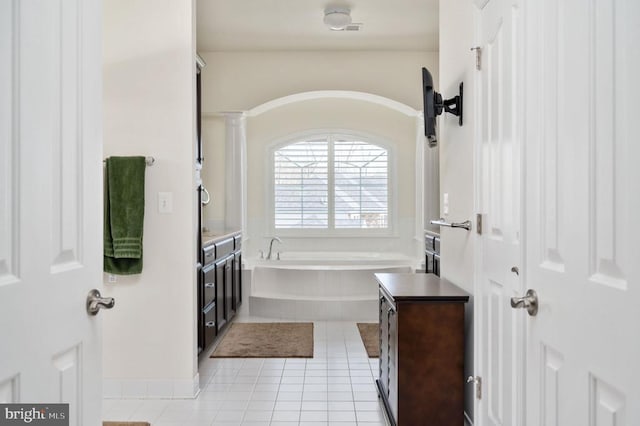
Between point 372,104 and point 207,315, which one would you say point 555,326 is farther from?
point 372,104

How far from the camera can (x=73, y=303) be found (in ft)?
4.33

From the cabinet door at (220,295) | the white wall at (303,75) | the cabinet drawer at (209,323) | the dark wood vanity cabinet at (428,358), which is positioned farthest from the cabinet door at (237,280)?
the dark wood vanity cabinet at (428,358)

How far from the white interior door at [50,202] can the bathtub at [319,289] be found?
4094 mm

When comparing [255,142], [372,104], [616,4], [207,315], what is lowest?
[207,315]

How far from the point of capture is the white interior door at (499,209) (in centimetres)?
199

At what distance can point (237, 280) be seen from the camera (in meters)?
5.50

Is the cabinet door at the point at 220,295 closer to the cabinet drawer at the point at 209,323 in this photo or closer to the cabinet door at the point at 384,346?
the cabinet drawer at the point at 209,323

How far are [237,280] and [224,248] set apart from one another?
0.78 meters

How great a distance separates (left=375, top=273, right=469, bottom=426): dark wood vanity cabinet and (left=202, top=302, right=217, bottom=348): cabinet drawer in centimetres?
185

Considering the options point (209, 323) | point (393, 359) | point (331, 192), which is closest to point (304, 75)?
point (331, 192)

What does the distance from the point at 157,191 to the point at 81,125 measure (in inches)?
75.2

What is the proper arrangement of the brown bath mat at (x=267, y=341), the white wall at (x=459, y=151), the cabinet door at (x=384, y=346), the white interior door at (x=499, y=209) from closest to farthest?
the white interior door at (x=499, y=209) → the white wall at (x=459, y=151) → the cabinet door at (x=384, y=346) → the brown bath mat at (x=267, y=341)

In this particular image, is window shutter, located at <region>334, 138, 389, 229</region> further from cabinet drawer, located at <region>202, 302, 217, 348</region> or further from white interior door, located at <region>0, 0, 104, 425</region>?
white interior door, located at <region>0, 0, 104, 425</region>

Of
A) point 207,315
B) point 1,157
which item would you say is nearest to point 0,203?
point 1,157
